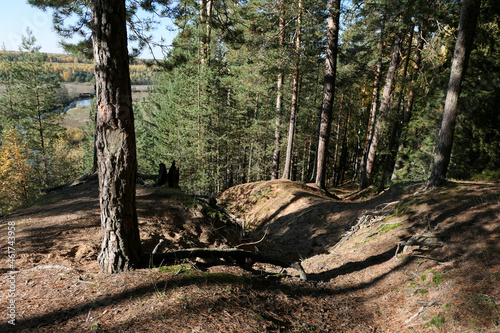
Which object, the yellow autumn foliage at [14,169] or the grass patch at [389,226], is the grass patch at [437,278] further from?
the yellow autumn foliage at [14,169]

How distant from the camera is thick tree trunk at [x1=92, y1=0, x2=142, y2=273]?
3.03m

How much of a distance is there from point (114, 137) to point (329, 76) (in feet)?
36.7

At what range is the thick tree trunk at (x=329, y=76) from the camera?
11.2m

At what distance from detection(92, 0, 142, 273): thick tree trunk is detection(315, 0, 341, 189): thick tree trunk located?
33.3 ft

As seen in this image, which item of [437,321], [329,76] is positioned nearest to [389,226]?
[437,321]

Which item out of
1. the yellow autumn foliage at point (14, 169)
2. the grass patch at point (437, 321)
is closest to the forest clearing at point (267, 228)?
the grass patch at point (437, 321)

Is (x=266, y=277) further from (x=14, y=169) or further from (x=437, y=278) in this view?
(x=14, y=169)

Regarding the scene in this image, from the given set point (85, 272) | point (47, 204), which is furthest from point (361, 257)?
point (47, 204)

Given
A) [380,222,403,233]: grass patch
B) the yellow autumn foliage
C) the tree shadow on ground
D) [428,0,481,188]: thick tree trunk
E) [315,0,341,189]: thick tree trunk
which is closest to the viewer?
the tree shadow on ground

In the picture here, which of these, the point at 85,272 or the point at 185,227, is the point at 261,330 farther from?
the point at 185,227

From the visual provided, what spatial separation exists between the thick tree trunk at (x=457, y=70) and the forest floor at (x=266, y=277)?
107 centimetres

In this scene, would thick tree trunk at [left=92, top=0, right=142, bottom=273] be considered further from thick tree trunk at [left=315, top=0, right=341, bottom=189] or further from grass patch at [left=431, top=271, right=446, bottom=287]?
thick tree trunk at [left=315, top=0, right=341, bottom=189]

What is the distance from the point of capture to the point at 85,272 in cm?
383

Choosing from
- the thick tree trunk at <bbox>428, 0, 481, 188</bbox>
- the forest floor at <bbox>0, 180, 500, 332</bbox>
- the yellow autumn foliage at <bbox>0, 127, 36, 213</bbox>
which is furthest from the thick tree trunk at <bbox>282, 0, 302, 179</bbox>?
the yellow autumn foliage at <bbox>0, 127, 36, 213</bbox>
